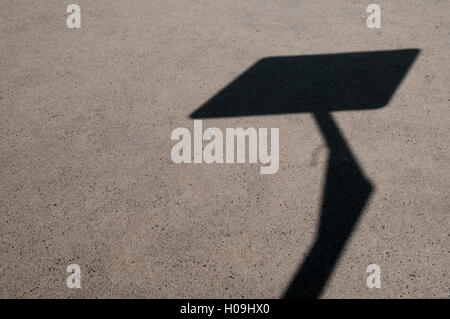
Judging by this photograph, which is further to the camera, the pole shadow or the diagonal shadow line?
the pole shadow

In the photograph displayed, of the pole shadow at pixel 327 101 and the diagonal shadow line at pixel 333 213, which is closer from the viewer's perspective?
the diagonal shadow line at pixel 333 213

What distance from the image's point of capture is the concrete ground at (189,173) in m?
2.95

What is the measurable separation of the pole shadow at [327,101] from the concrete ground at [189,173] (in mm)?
98

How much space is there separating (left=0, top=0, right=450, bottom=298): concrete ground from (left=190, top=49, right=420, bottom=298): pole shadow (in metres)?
0.10

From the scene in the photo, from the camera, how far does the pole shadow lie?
10.0ft

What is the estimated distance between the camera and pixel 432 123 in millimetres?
4148

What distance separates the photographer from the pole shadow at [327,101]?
10.0 ft

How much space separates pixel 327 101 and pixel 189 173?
6.40 ft

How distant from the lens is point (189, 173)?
3.73m

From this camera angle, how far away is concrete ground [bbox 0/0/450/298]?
2953mm
